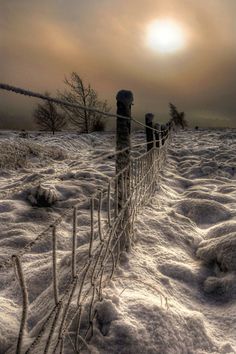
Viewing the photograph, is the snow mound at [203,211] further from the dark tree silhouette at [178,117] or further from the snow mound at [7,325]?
the dark tree silhouette at [178,117]

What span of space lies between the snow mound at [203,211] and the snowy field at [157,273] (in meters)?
0.01

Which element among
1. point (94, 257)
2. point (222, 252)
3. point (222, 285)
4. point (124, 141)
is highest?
point (124, 141)

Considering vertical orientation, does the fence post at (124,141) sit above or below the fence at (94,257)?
above

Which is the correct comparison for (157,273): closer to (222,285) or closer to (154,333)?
(222,285)

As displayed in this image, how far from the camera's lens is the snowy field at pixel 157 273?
1.77 meters

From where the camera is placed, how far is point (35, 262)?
287 centimetres

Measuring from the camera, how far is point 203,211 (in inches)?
171

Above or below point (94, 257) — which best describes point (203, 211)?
below

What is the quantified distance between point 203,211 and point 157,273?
1.93 m

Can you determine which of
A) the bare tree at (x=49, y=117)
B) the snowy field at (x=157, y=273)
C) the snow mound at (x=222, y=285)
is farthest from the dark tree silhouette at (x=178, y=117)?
the snow mound at (x=222, y=285)

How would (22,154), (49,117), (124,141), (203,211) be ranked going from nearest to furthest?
(124,141), (203,211), (22,154), (49,117)

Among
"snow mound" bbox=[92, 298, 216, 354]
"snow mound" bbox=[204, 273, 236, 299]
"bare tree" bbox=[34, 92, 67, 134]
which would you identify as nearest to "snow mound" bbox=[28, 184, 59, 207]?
"snow mound" bbox=[204, 273, 236, 299]

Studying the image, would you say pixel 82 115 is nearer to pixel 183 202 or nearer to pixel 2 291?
pixel 183 202

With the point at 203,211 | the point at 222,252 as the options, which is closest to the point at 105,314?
the point at 222,252
